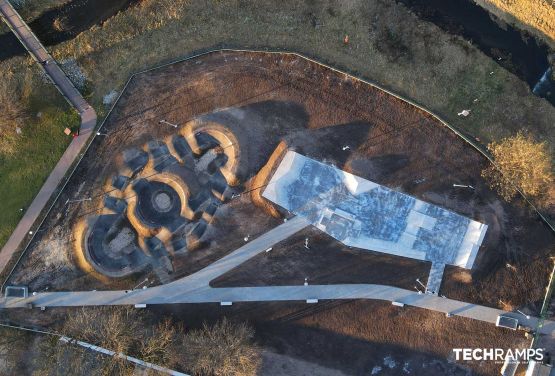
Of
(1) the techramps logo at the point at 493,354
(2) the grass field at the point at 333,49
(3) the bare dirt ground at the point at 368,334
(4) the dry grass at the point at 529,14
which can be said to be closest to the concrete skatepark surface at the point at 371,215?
(3) the bare dirt ground at the point at 368,334

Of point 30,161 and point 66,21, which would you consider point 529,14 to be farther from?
point 30,161

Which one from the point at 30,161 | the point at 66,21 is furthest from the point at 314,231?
the point at 66,21

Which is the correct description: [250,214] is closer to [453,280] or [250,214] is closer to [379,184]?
[379,184]

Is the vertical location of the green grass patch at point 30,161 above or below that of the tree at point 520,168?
above

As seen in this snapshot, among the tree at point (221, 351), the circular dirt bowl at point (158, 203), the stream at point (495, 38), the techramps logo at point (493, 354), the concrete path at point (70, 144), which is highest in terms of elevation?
the concrete path at point (70, 144)

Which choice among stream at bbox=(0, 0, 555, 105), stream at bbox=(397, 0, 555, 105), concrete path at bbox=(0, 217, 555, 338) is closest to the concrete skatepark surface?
concrete path at bbox=(0, 217, 555, 338)

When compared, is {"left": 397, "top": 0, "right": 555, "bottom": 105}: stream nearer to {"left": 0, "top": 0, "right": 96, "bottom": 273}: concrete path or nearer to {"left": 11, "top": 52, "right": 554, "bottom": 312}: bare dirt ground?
{"left": 11, "top": 52, "right": 554, "bottom": 312}: bare dirt ground

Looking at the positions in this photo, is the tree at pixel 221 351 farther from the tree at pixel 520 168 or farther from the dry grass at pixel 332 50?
the tree at pixel 520 168
